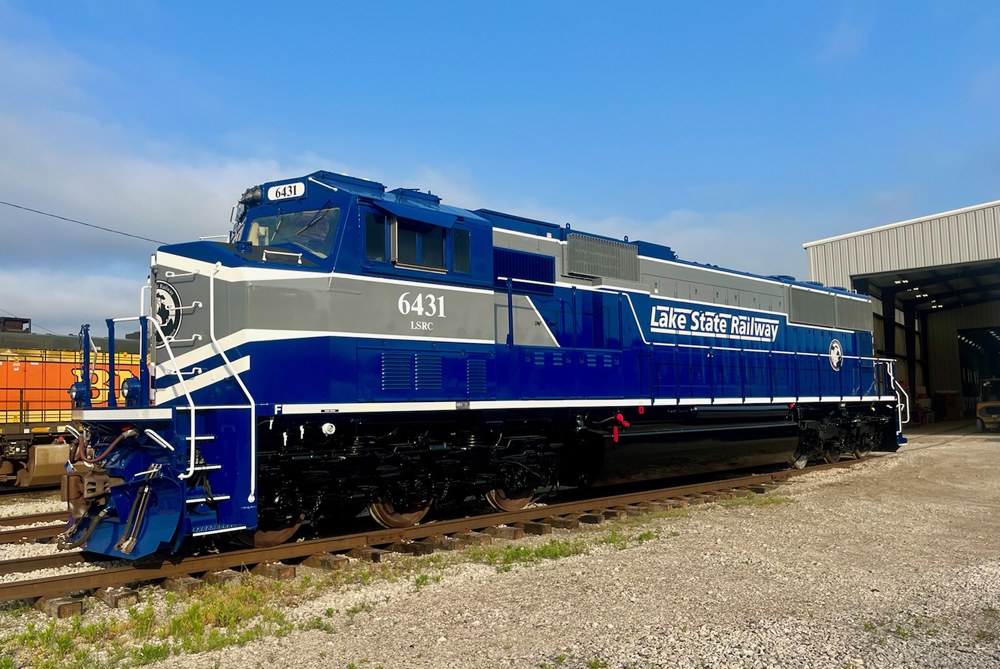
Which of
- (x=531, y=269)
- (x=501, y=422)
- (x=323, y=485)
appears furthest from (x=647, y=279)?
(x=323, y=485)

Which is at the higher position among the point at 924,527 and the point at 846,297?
the point at 846,297

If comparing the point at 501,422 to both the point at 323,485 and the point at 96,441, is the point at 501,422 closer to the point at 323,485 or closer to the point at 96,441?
the point at 323,485

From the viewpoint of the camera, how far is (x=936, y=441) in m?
22.0

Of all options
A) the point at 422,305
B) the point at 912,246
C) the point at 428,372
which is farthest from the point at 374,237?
the point at 912,246

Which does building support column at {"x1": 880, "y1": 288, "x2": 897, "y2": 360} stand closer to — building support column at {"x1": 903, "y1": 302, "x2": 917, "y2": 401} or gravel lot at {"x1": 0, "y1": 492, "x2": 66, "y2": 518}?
building support column at {"x1": 903, "y1": 302, "x2": 917, "y2": 401}

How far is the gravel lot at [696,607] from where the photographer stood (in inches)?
170

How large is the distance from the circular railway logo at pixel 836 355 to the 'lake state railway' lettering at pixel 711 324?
1775mm

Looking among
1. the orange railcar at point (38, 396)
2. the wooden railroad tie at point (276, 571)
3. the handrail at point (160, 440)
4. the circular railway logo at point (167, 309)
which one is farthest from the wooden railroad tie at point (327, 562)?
the orange railcar at point (38, 396)

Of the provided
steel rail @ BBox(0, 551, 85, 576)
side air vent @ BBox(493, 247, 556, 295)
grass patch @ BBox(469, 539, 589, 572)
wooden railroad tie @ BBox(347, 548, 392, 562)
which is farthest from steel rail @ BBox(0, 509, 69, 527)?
side air vent @ BBox(493, 247, 556, 295)

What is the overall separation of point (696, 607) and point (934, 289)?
33728 mm

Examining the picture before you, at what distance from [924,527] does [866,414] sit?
25.1 ft

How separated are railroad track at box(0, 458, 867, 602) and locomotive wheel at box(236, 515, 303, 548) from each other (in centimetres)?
18

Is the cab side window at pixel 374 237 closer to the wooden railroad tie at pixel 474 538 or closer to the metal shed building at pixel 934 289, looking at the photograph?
the wooden railroad tie at pixel 474 538

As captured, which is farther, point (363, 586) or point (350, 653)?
point (363, 586)
